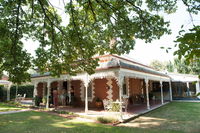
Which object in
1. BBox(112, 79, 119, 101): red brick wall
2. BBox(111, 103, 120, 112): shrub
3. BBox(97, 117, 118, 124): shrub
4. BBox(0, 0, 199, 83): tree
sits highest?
BBox(0, 0, 199, 83): tree

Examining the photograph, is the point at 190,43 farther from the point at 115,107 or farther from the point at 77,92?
the point at 77,92

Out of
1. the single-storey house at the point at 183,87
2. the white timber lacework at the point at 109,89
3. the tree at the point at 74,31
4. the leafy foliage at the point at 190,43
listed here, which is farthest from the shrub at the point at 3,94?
the leafy foliage at the point at 190,43

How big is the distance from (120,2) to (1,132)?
7.39m

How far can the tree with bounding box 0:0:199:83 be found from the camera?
5531 mm

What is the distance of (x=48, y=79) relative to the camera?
13.3 metres

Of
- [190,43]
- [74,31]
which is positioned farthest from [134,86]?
[190,43]

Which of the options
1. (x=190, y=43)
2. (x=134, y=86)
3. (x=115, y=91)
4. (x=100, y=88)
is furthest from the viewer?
(x=134, y=86)

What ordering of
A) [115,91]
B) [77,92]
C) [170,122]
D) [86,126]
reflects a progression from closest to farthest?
[86,126]
[170,122]
[115,91]
[77,92]

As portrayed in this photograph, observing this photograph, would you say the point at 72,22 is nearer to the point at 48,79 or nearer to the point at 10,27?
the point at 10,27

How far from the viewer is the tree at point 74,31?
5.53 meters

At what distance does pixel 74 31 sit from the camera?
19.1ft

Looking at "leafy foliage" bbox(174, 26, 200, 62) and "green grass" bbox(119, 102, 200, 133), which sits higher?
"leafy foliage" bbox(174, 26, 200, 62)

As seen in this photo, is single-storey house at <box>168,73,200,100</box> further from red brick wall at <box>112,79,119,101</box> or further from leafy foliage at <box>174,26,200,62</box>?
leafy foliage at <box>174,26,200,62</box>

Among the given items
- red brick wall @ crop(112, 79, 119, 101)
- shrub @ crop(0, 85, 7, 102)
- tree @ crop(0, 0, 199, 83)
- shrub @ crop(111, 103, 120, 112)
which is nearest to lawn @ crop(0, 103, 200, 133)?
shrub @ crop(111, 103, 120, 112)
